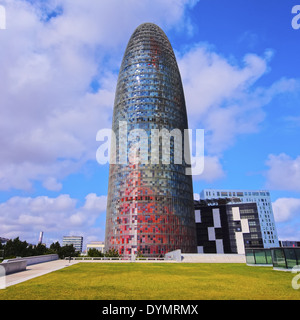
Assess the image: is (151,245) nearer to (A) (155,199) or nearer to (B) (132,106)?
(A) (155,199)

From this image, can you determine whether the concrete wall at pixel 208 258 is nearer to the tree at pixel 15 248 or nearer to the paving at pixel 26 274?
the paving at pixel 26 274

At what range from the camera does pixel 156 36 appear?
110062mm

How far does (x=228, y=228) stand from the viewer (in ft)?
374

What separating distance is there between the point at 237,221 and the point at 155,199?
54056 mm

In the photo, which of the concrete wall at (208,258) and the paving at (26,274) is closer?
the paving at (26,274)

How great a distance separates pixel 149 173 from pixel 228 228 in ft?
184

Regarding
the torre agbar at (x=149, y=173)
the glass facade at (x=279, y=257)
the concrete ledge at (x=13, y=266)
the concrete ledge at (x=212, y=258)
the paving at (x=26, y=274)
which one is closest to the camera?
the paving at (x=26, y=274)

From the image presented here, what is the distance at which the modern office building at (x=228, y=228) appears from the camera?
110 metres

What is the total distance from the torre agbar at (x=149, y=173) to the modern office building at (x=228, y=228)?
31.1m

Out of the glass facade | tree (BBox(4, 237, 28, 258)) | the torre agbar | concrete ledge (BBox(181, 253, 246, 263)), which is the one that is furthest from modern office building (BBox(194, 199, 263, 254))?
the glass facade

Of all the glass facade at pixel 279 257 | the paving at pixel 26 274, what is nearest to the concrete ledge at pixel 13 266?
the paving at pixel 26 274

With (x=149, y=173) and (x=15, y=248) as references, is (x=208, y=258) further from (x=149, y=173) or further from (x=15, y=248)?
(x=15, y=248)

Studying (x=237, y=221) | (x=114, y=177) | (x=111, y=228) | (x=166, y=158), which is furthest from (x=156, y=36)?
(x=237, y=221)

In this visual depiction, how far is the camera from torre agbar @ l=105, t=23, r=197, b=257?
79312 millimetres
